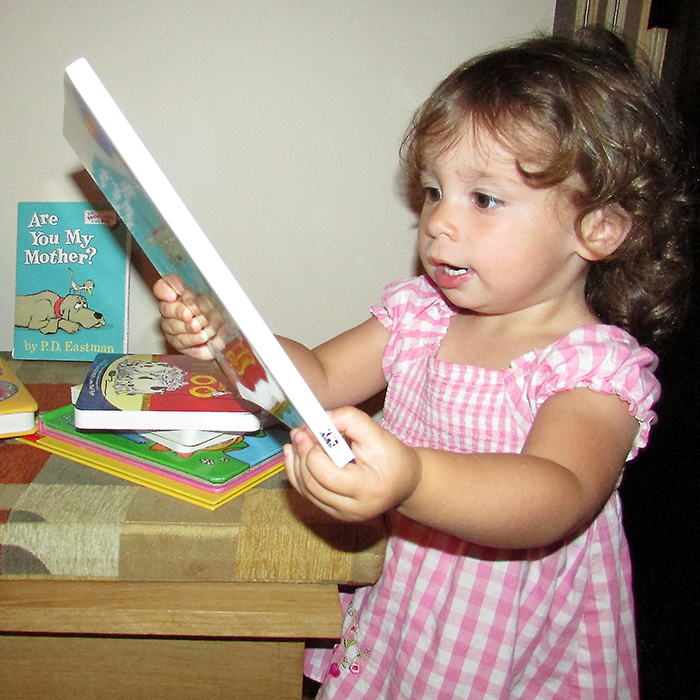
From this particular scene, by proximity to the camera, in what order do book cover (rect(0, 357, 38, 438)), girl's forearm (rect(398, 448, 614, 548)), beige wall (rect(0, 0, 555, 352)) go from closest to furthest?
girl's forearm (rect(398, 448, 614, 548))
book cover (rect(0, 357, 38, 438))
beige wall (rect(0, 0, 555, 352))

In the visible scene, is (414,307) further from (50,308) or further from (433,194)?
(50,308)

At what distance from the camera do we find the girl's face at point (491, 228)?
23.7 inches

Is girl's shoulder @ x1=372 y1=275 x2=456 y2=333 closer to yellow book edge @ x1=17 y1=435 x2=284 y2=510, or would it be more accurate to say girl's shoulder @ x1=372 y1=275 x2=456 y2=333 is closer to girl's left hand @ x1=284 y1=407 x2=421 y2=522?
yellow book edge @ x1=17 y1=435 x2=284 y2=510

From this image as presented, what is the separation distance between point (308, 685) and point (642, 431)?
0.60m

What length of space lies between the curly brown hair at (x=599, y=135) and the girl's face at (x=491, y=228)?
14mm

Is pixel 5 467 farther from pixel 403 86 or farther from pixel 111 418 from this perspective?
pixel 403 86

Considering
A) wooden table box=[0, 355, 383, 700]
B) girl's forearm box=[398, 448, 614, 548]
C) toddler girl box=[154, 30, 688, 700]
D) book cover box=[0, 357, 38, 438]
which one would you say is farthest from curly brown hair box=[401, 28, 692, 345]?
book cover box=[0, 357, 38, 438]

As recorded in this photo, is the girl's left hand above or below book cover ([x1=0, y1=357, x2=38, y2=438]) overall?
above

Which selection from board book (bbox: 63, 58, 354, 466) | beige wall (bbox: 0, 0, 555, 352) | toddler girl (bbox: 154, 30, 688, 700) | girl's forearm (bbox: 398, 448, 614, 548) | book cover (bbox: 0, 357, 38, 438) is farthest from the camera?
beige wall (bbox: 0, 0, 555, 352)

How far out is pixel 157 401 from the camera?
2.26 feet

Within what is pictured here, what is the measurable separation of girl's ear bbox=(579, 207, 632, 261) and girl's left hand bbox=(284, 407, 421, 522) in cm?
31

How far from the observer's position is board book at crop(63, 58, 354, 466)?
0.35 m

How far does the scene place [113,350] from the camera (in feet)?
3.10

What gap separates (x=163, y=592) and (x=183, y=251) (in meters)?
0.30
